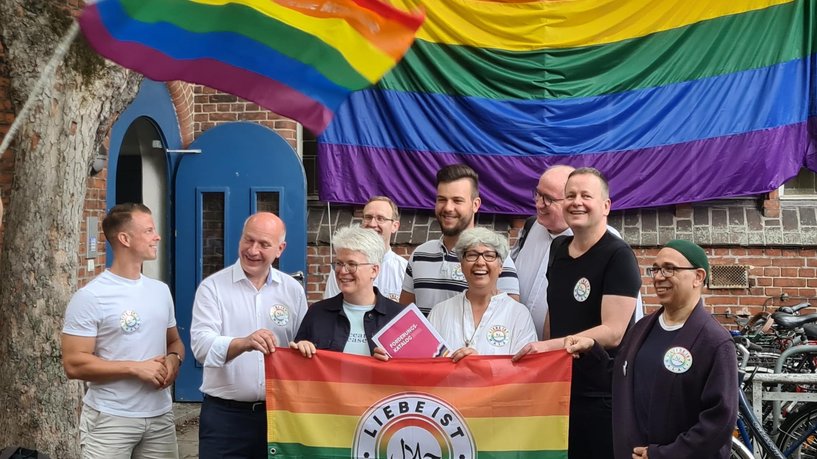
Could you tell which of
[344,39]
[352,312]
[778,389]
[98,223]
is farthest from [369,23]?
[98,223]

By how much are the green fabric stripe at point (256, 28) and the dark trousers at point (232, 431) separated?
163 centimetres

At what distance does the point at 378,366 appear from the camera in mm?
4234

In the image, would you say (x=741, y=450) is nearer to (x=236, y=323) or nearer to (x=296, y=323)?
(x=296, y=323)

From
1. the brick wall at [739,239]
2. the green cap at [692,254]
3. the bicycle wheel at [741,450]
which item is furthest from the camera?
the brick wall at [739,239]

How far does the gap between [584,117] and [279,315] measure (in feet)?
17.1

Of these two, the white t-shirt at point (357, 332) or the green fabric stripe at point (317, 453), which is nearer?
the green fabric stripe at point (317, 453)

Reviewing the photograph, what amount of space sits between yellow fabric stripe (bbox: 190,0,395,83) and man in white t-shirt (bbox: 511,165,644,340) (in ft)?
3.60

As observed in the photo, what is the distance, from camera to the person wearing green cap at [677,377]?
3586 mm

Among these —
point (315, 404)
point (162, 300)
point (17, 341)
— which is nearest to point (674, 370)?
point (315, 404)

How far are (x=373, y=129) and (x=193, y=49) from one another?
4930mm

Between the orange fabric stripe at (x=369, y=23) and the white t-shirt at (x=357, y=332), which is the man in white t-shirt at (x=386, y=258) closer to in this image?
the white t-shirt at (x=357, y=332)

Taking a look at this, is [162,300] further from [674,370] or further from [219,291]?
[674,370]

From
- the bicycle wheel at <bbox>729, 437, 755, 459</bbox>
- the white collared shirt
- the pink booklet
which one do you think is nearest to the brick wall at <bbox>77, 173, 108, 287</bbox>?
the white collared shirt

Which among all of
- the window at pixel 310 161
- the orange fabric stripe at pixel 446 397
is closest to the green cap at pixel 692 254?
the orange fabric stripe at pixel 446 397
